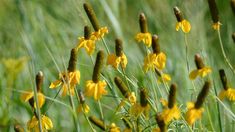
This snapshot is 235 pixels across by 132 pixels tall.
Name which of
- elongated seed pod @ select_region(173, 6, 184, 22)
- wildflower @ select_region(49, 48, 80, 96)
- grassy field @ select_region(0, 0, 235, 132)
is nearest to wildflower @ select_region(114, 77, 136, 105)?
wildflower @ select_region(49, 48, 80, 96)

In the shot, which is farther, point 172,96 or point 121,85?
point 121,85

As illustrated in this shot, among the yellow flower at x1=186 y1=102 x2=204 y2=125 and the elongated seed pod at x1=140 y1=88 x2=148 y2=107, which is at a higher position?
the elongated seed pod at x1=140 y1=88 x2=148 y2=107

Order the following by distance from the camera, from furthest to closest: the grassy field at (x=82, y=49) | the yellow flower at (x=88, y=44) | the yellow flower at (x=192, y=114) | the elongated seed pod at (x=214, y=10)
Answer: the grassy field at (x=82, y=49)
the elongated seed pod at (x=214, y=10)
the yellow flower at (x=88, y=44)
the yellow flower at (x=192, y=114)

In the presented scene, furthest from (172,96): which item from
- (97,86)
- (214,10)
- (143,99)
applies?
(214,10)

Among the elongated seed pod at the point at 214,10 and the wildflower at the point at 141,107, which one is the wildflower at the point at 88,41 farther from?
the elongated seed pod at the point at 214,10

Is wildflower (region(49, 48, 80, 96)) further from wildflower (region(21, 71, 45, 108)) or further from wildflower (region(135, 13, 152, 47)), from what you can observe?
wildflower (region(135, 13, 152, 47))

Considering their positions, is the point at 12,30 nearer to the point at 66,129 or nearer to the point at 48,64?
the point at 48,64

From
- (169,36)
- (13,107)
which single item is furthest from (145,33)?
(169,36)

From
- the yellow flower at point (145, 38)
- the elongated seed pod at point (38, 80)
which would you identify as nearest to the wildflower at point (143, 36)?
the yellow flower at point (145, 38)

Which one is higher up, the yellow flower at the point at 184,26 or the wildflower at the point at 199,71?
the yellow flower at the point at 184,26

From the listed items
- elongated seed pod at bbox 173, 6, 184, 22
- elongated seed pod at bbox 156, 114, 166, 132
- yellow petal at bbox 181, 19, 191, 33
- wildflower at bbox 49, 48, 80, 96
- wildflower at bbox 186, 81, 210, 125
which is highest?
elongated seed pod at bbox 173, 6, 184, 22

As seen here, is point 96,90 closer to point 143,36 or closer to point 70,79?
point 70,79
